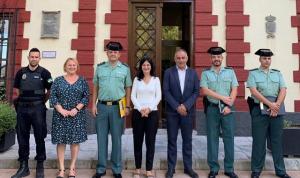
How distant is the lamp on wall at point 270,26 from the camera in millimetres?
8438

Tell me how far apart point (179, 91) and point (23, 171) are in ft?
9.21

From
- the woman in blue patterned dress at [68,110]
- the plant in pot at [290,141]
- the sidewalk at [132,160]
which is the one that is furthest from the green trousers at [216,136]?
the woman in blue patterned dress at [68,110]

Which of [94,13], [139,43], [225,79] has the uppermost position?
[94,13]

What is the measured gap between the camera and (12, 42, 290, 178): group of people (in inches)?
205

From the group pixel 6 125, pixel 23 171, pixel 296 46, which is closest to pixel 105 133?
pixel 23 171

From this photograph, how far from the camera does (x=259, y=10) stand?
851 cm

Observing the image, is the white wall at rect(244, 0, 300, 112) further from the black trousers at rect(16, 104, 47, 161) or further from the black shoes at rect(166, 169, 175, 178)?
the black trousers at rect(16, 104, 47, 161)

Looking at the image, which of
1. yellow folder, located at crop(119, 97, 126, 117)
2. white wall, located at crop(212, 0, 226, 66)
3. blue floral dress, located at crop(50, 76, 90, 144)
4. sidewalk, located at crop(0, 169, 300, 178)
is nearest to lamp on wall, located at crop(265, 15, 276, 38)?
white wall, located at crop(212, 0, 226, 66)

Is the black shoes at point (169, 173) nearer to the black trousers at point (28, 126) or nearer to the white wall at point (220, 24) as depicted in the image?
the black trousers at point (28, 126)

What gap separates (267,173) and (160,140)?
2667 mm

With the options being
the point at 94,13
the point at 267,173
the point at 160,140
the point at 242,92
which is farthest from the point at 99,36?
the point at 267,173

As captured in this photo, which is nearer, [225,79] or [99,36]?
[225,79]

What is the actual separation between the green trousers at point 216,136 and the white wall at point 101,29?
3.85m

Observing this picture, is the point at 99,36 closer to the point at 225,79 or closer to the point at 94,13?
the point at 94,13
